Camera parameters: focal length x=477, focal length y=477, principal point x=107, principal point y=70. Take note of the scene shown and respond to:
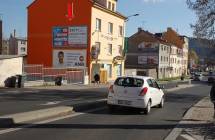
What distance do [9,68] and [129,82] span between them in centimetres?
2001

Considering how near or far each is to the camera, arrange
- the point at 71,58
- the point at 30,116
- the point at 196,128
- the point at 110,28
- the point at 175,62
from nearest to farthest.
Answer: the point at 196,128
the point at 30,116
the point at 71,58
the point at 110,28
the point at 175,62

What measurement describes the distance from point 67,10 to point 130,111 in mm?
38940

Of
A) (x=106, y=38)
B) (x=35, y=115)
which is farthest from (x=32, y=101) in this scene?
(x=106, y=38)

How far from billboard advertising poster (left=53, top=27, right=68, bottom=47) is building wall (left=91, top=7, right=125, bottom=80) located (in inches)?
130

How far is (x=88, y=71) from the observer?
5556 cm

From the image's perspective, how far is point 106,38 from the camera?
6084cm

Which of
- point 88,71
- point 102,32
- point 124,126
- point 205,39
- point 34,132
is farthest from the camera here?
point 102,32

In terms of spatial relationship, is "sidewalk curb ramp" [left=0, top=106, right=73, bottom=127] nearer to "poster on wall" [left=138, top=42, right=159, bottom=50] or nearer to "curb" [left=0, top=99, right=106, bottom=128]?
"curb" [left=0, top=99, right=106, bottom=128]

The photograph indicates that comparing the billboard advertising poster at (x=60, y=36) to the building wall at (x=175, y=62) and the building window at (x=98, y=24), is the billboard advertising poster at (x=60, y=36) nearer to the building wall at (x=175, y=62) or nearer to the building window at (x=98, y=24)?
the building window at (x=98, y=24)

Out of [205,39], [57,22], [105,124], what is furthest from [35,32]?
[105,124]

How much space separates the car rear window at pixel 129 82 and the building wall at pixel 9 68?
18918 mm

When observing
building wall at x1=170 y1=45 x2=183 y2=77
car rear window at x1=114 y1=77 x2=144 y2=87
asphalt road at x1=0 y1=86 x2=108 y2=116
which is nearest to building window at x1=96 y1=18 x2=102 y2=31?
asphalt road at x1=0 y1=86 x2=108 y2=116

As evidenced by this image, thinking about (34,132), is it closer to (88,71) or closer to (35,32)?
(88,71)

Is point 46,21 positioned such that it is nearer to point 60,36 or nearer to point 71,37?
point 60,36
